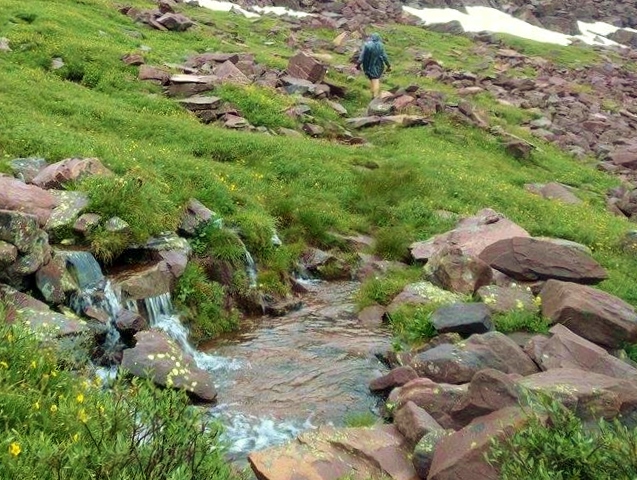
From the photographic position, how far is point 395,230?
18.6 m

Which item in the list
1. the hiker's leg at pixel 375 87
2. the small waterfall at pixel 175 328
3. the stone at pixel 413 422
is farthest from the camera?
the hiker's leg at pixel 375 87

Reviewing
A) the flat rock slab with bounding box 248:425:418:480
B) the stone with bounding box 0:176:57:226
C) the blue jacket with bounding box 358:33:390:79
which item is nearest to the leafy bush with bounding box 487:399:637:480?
the flat rock slab with bounding box 248:425:418:480

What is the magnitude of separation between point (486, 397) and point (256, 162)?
14.1 m

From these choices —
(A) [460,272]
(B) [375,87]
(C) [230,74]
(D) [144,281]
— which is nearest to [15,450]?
(D) [144,281]

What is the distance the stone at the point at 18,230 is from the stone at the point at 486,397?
708cm

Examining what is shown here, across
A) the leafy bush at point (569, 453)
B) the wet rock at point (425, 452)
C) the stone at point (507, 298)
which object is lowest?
the stone at point (507, 298)

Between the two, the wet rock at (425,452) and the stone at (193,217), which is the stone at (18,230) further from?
the wet rock at (425,452)

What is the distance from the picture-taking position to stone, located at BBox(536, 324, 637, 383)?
10.1 metres

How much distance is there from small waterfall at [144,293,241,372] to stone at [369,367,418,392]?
2487 mm

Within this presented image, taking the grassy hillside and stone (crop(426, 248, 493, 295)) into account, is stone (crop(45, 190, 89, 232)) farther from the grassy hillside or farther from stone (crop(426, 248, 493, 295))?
stone (crop(426, 248, 493, 295))

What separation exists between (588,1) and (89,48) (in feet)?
308

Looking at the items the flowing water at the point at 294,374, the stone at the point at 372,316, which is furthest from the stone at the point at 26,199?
the stone at the point at 372,316

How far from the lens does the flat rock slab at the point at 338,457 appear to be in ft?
25.0

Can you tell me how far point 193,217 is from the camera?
15164 millimetres
